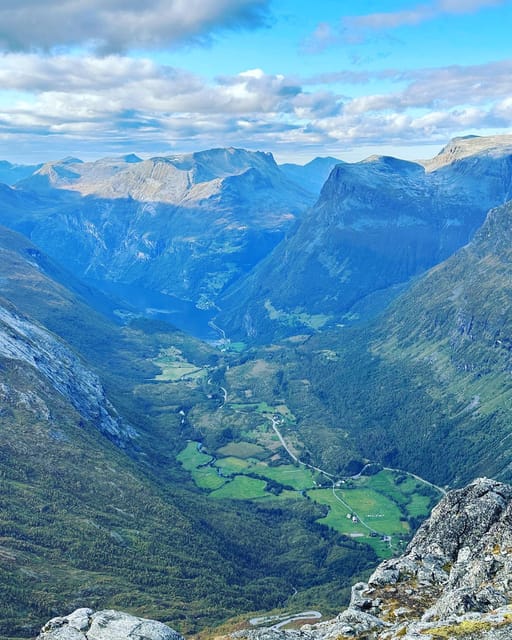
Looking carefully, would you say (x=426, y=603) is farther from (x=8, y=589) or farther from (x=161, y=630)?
(x=8, y=589)

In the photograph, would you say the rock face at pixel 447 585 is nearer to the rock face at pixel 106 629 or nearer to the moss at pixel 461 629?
the moss at pixel 461 629

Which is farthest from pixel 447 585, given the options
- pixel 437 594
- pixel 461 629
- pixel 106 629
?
pixel 106 629

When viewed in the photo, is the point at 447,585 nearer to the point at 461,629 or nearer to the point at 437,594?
the point at 437,594

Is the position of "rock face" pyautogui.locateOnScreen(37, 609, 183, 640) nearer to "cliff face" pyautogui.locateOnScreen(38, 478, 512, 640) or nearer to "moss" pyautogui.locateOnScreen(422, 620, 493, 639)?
"cliff face" pyautogui.locateOnScreen(38, 478, 512, 640)

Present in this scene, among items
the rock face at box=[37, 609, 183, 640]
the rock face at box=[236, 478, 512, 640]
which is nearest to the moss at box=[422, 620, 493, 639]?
the rock face at box=[236, 478, 512, 640]

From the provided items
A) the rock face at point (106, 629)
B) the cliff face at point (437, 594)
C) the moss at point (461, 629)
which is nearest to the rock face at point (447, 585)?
the moss at point (461, 629)

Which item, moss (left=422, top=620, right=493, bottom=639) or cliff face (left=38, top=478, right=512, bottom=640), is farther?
cliff face (left=38, top=478, right=512, bottom=640)

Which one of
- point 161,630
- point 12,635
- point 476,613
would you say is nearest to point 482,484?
point 476,613
